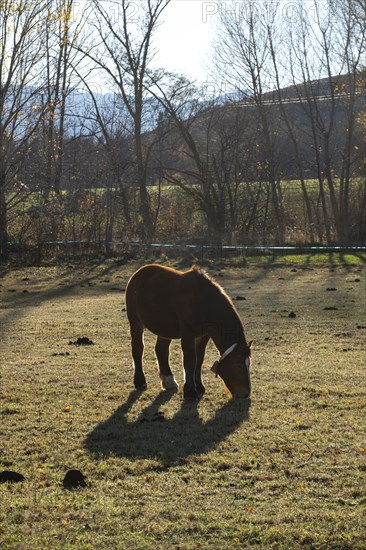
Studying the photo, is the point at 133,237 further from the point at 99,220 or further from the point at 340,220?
the point at 340,220

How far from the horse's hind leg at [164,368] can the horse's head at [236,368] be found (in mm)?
903

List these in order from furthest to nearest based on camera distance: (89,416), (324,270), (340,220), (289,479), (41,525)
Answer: (340,220)
(324,270)
(89,416)
(289,479)
(41,525)

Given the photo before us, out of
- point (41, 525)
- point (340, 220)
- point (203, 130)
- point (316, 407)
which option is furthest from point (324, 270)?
point (41, 525)

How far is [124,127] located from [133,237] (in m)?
7.34

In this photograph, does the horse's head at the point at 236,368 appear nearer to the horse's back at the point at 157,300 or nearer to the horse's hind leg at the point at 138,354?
the horse's back at the point at 157,300

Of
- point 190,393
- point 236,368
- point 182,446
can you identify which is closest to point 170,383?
point 190,393

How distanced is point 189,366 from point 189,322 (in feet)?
1.50

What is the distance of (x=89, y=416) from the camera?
7805 millimetres

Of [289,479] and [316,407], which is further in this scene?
[316,407]

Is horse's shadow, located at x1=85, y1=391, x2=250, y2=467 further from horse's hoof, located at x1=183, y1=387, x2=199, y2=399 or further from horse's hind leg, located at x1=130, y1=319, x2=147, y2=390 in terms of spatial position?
horse's hind leg, located at x1=130, y1=319, x2=147, y2=390

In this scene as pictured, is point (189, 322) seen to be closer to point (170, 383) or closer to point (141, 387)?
point (170, 383)

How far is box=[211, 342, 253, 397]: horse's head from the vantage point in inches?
321

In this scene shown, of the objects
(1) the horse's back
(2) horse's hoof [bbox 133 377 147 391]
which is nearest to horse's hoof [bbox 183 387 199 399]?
(1) the horse's back

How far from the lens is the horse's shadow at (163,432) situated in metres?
6.56
